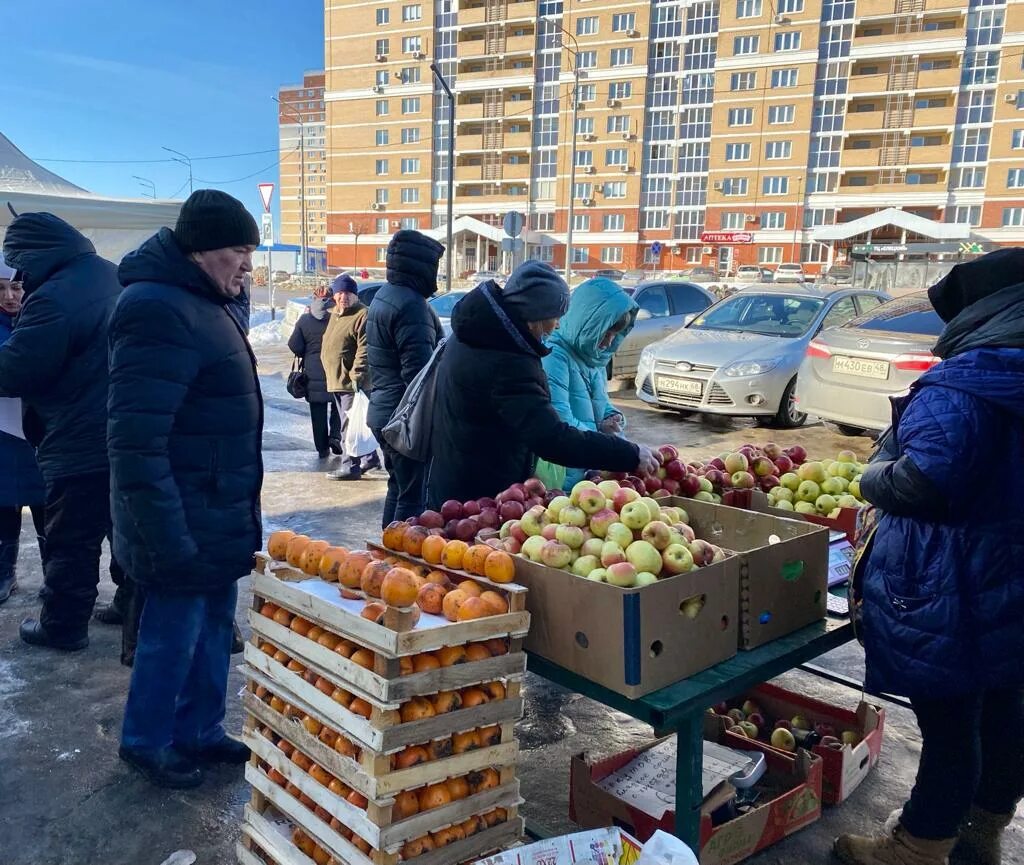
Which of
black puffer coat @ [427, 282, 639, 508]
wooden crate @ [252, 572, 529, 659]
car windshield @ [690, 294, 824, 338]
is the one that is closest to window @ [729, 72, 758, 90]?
car windshield @ [690, 294, 824, 338]

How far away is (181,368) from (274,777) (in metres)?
1.28

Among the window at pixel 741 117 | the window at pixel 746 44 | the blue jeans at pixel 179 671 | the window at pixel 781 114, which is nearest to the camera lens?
the blue jeans at pixel 179 671

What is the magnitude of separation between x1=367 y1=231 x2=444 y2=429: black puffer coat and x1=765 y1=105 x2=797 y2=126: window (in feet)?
189

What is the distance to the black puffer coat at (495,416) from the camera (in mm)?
2914

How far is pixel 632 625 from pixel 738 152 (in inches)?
2407

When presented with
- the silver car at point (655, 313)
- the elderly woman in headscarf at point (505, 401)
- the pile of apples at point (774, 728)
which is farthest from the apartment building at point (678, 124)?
the pile of apples at point (774, 728)

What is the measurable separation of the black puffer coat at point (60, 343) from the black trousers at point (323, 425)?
4312mm

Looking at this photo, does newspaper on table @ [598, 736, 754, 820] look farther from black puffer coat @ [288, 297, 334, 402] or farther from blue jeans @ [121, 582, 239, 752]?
black puffer coat @ [288, 297, 334, 402]

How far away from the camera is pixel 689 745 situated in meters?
2.17

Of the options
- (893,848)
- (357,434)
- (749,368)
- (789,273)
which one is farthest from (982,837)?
(789,273)

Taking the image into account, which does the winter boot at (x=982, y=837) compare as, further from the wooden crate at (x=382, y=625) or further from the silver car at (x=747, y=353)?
the silver car at (x=747, y=353)

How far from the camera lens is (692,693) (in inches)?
79.6

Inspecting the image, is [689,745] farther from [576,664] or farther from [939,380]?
[939,380]

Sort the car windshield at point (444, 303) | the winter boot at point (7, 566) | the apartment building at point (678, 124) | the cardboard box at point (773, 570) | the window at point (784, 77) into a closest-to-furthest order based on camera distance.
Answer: the cardboard box at point (773, 570)
the winter boot at point (7, 566)
the car windshield at point (444, 303)
the apartment building at point (678, 124)
the window at point (784, 77)
